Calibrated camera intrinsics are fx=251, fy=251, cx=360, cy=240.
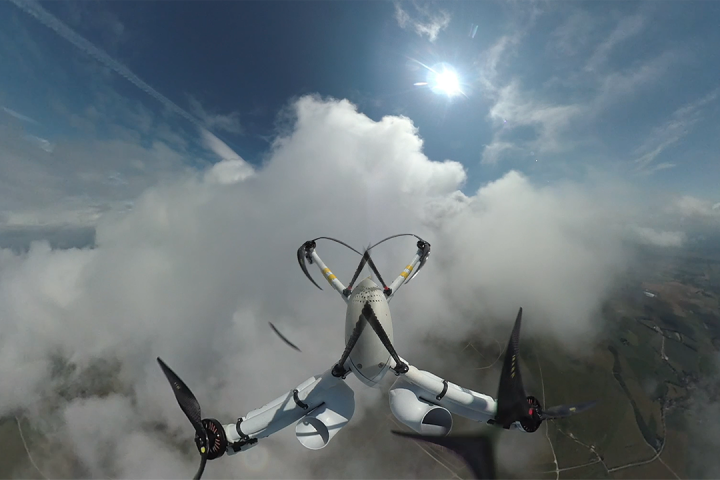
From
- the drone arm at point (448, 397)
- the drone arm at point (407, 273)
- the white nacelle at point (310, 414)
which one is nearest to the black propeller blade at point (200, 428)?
the white nacelle at point (310, 414)

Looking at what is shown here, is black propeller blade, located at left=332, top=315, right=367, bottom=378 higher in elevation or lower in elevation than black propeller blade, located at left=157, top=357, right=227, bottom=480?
higher

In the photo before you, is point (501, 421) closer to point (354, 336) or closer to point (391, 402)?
point (391, 402)

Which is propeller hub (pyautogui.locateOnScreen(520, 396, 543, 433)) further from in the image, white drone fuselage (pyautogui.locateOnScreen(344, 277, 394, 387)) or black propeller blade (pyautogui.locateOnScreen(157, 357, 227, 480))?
black propeller blade (pyautogui.locateOnScreen(157, 357, 227, 480))

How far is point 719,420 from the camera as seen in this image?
88312 mm

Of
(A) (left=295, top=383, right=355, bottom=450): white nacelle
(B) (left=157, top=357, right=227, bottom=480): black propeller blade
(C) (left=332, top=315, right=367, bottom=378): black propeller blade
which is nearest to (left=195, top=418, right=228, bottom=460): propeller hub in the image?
(B) (left=157, top=357, right=227, bottom=480): black propeller blade

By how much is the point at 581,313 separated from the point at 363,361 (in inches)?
6446

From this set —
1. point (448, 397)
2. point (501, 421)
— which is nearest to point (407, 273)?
point (448, 397)

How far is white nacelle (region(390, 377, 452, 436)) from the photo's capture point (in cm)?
1274

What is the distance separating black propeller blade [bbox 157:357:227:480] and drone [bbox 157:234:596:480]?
0.04 m

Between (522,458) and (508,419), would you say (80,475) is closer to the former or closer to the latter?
(522,458)

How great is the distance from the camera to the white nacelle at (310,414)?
1281cm

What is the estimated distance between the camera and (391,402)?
556 inches

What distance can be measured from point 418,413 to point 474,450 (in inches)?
115

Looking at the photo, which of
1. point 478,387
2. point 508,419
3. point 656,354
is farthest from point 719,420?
point 508,419
